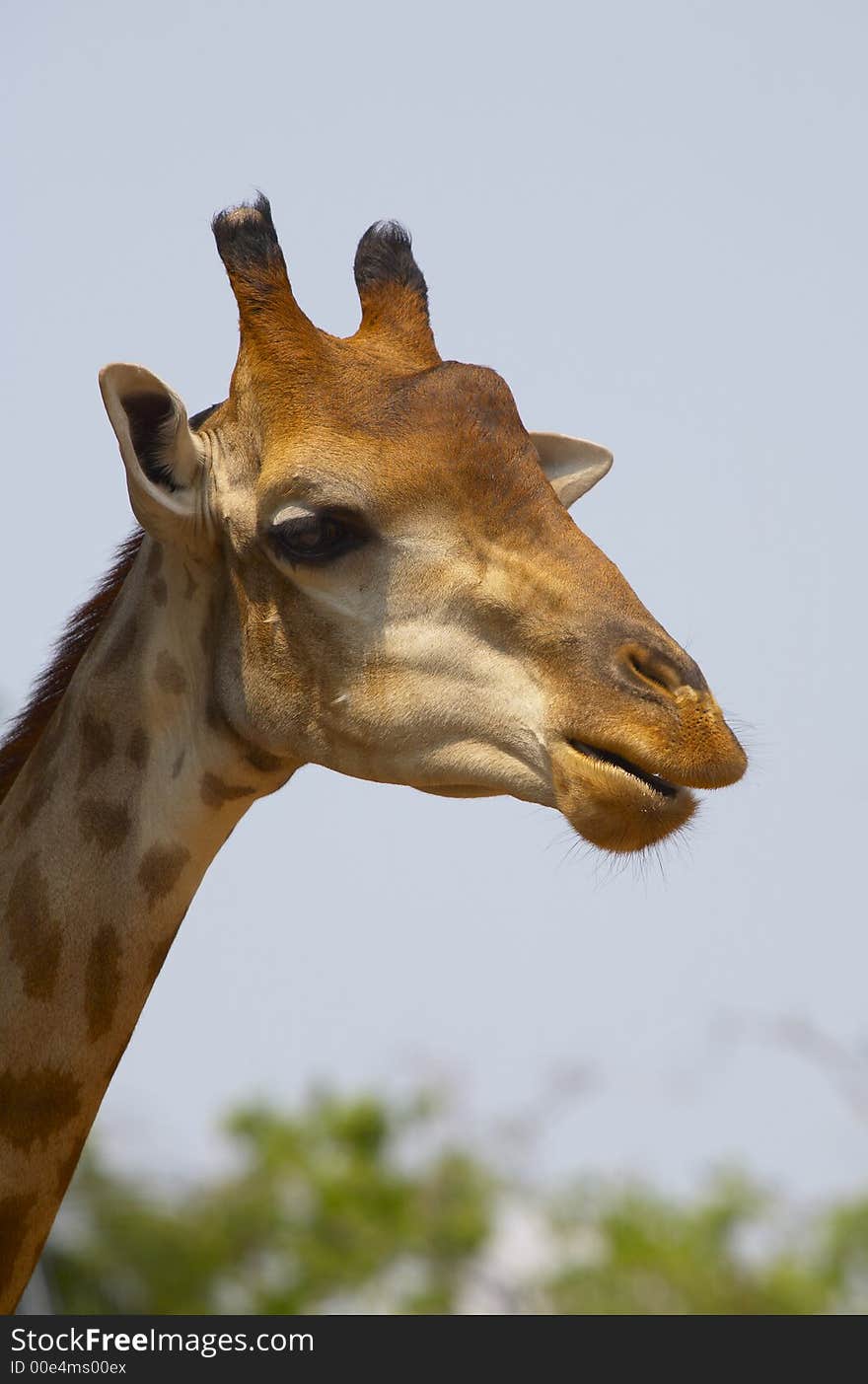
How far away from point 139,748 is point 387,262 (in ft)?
8.16

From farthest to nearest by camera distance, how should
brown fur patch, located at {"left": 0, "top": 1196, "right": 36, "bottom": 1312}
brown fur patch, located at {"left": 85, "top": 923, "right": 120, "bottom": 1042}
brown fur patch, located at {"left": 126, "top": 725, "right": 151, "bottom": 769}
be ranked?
brown fur patch, located at {"left": 126, "top": 725, "right": 151, "bottom": 769}
brown fur patch, located at {"left": 85, "top": 923, "right": 120, "bottom": 1042}
brown fur patch, located at {"left": 0, "top": 1196, "right": 36, "bottom": 1312}

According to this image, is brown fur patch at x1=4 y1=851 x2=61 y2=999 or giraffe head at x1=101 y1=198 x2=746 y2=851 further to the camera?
brown fur patch at x1=4 y1=851 x2=61 y2=999

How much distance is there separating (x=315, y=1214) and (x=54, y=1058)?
1490 inches

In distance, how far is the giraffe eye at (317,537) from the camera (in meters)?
6.16

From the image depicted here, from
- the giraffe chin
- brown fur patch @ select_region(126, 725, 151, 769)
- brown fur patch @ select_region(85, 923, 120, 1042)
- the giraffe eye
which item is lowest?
brown fur patch @ select_region(85, 923, 120, 1042)

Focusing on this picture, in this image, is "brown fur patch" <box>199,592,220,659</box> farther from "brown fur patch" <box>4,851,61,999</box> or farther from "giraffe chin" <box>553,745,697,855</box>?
"giraffe chin" <box>553,745,697,855</box>

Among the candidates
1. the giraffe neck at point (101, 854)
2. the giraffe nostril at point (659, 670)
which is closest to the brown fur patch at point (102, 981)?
the giraffe neck at point (101, 854)

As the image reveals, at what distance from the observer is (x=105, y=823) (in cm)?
632

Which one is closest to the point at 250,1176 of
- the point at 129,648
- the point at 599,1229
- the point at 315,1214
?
the point at 315,1214

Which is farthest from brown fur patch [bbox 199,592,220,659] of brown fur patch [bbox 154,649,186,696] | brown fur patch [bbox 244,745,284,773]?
brown fur patch [bbox 244,745,284,773]

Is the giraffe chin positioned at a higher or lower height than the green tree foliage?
higher

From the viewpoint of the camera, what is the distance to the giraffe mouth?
568 centimetres

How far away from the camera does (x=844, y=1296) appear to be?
3844 cm

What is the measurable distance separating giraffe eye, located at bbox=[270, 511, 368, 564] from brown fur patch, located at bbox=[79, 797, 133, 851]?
114 cm
